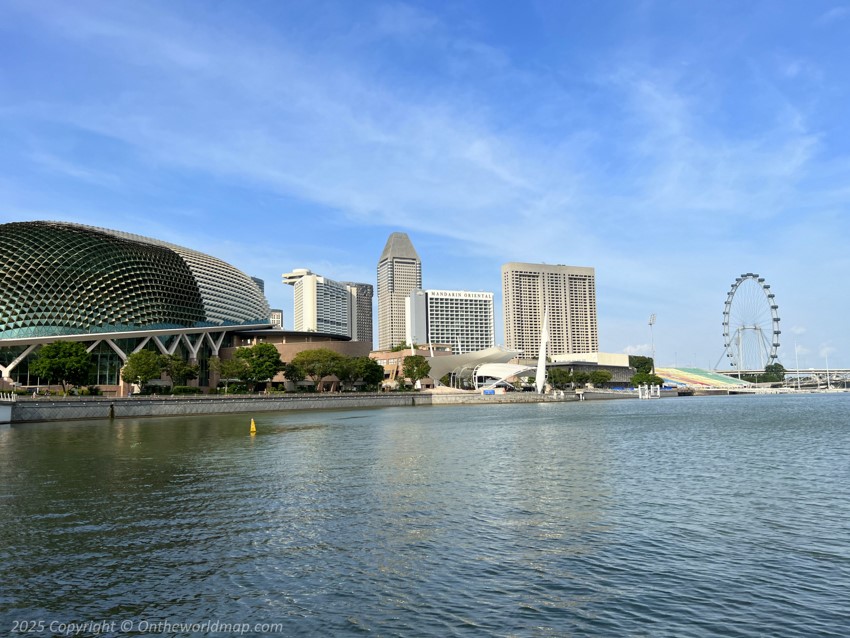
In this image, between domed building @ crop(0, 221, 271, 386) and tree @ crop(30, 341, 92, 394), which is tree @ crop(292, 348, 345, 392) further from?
tree @ crop(30, 341, 92, 394)

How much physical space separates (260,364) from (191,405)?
23.6 meters

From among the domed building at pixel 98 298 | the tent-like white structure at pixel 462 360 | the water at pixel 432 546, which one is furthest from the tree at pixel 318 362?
the water at pixel 432 546

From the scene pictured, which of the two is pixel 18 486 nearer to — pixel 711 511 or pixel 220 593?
pixel 220 593

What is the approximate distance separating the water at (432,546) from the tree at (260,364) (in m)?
76.1

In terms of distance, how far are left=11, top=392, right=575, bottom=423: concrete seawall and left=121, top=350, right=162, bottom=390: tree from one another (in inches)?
465

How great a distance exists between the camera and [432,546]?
1616 cm

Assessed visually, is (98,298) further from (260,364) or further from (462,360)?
(462,360)

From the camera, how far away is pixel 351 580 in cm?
1375

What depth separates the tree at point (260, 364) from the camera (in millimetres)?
109438

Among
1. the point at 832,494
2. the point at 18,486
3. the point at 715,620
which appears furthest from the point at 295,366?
→ the point at 715,620

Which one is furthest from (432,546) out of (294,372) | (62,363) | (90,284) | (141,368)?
(90,284)

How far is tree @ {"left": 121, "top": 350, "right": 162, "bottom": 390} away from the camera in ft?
308

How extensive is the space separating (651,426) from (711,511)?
4141cm

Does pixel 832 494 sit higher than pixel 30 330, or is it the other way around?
pixel 30 330
